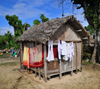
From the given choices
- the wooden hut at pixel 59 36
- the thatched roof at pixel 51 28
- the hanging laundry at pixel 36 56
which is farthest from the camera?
the hanging laundry at pixel 36 56

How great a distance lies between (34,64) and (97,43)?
7763mm

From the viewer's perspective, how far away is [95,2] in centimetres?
1048

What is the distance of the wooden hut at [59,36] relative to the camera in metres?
5.72

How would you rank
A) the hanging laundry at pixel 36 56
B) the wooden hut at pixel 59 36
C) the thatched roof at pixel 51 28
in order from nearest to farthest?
the thatched roof at pixel 51 28
the wooden hut at pixel 59 36
the hanging laundry at pixel 36 56

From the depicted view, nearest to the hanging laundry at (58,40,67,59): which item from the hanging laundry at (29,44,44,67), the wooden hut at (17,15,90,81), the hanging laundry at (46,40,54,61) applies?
the wooden hut at (17,15,90,81)

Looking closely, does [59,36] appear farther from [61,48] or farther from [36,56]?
[36,56]

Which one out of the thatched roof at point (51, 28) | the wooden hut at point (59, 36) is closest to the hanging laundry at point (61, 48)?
the wooden hut at point (59, 36)

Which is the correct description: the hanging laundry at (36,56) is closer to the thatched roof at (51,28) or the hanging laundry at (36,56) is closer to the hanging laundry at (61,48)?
the thatched roof at (51,28)

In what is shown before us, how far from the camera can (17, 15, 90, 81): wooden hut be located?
5.72m

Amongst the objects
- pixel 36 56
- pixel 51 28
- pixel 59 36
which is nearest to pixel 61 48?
pixel 59 36

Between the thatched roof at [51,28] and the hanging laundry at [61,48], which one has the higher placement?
the thatched roof at [51,28]

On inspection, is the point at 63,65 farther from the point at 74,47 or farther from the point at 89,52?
the point at 89,52

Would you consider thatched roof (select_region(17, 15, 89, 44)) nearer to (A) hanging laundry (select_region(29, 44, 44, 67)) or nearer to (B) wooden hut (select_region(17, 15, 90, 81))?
(B) wooden hut (select_region(17, 15, 90, 81))

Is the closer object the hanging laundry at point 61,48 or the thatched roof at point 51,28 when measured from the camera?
the thatched roof at point 51,28
